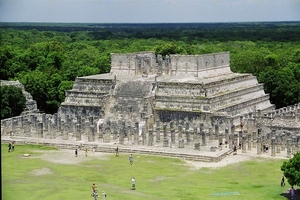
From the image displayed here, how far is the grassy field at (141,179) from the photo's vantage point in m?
24.3

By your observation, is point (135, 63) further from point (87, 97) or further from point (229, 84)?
point (229, 84)

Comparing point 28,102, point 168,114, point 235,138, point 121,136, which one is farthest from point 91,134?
point 28,102

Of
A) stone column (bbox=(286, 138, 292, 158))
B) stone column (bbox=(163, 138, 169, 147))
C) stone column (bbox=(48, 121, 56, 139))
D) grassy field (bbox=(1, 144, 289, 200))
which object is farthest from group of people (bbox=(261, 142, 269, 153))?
stone column (bbox=(48, 121, 56, 139))

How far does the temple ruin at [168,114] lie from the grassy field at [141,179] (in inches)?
99.3

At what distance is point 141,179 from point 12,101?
761 inches

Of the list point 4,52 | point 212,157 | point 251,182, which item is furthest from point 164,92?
point 4,52

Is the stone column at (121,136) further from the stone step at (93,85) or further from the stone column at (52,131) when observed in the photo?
the stone step at (93,85)

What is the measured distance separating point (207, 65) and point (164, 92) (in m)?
5.21

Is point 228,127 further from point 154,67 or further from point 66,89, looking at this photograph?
point 66,89

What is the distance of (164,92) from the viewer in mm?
42125

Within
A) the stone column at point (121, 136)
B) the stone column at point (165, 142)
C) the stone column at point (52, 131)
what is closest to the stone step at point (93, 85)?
the stone column at point (52, 131)

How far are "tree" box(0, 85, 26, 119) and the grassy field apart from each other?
29.6ft

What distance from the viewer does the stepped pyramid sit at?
4050 centimetres

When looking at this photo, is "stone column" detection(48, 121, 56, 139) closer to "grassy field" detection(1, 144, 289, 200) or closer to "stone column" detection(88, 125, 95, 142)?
"stone column" detection(88, 125, 95, 142)
